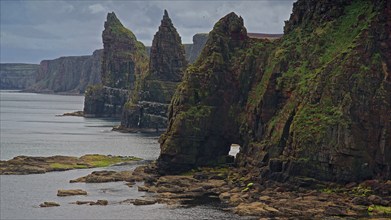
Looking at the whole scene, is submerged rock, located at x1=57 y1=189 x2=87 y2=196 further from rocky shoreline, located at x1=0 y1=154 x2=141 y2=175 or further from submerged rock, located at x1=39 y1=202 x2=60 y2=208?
rocky shoreline, located at x1=0 y1=154 x2=141 y2=175

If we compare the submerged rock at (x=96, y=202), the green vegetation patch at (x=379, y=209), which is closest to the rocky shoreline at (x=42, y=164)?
the submerged rock at (x=96, y=202)

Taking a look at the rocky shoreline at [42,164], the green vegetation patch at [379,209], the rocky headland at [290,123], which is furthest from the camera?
the rocky shoreline at [42,164]

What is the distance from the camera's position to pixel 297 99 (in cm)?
15850

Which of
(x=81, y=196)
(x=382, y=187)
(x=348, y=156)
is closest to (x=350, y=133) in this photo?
(x=348, y=156)

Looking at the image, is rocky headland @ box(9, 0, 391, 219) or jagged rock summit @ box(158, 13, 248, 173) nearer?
rocky headland @ box(9, 0, 391, 219)

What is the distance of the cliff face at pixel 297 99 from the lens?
144 metres

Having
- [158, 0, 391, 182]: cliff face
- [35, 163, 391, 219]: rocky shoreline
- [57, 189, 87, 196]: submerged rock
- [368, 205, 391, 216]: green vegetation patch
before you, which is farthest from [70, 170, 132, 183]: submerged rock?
[368, 205, 391, 216]: green vegetation patch

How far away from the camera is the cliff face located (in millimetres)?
143500

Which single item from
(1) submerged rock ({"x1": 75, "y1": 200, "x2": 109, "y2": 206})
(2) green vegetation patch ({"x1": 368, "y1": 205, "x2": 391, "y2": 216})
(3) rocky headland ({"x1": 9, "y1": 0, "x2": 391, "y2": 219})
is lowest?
(1) submerged rock ({"x1": 75, "y1": 200, "x2": 109, "y2": 206})

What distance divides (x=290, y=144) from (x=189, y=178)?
Result: 2540cm

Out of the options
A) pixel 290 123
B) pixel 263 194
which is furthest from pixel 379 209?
pixel 290 123

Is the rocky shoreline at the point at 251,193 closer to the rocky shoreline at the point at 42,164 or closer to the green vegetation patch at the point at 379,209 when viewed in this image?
the green vegetation patch at the point at 379,209

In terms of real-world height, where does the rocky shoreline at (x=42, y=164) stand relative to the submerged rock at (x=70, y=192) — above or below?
above

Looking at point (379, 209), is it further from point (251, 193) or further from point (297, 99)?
point (297, 99)
